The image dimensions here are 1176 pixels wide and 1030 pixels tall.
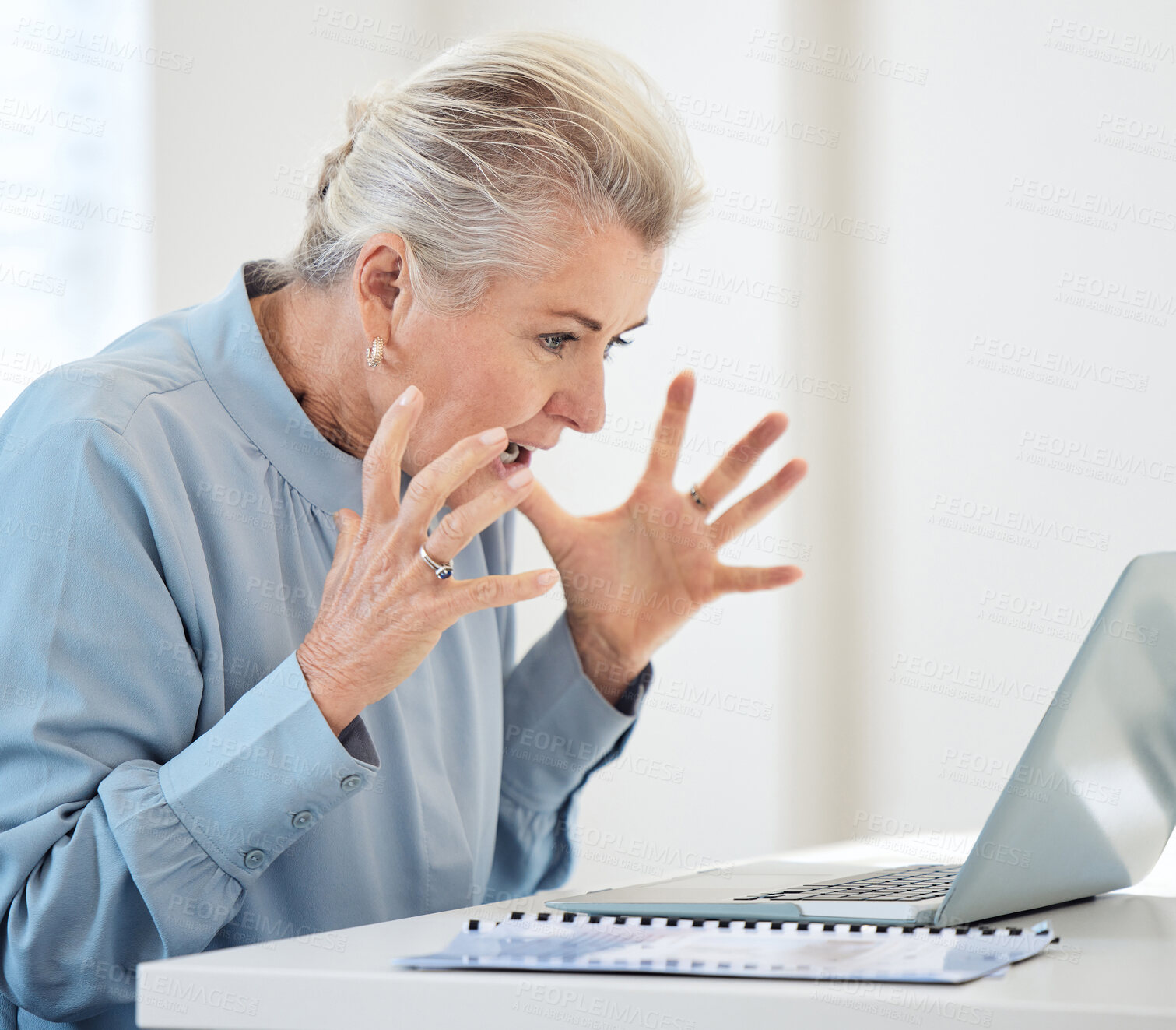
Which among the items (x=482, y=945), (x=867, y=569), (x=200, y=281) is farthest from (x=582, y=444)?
(x=482, y=945)

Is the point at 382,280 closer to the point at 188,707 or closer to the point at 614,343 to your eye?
the point at 614,343

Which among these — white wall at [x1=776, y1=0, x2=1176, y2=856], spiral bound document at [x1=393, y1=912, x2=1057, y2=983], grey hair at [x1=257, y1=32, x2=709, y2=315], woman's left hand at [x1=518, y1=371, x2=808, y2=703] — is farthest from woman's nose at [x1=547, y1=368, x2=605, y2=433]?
white wall at [x1=776, y1=0, x2=1176, y2=856]

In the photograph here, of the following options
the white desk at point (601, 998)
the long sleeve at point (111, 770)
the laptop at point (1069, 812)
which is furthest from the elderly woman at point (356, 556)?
the laptop at point (1069, 812)

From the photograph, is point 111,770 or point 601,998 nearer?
point 601,998

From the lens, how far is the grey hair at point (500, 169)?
114 centimetres

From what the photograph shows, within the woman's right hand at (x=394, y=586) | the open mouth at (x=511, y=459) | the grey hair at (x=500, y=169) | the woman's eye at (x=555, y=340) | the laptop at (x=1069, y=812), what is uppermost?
the grey hair at (x=500, y=169)

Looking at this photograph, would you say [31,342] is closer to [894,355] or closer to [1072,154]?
[894,355]

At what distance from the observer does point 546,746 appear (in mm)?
1436

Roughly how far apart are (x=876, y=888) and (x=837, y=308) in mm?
1986

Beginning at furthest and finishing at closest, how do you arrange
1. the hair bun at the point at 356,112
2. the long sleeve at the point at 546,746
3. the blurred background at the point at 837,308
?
the blurred background at the point at 837,308 → the long sleeve at the point at 546,746 → the hair bun at the point at 356,112

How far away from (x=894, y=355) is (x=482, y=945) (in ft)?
7.11

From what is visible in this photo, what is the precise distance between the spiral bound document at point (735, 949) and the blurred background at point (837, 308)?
1.60 metres

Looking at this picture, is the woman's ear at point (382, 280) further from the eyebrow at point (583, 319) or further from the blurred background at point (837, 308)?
the blurred background at point (837, 308)

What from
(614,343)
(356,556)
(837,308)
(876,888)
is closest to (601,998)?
(876,888)
